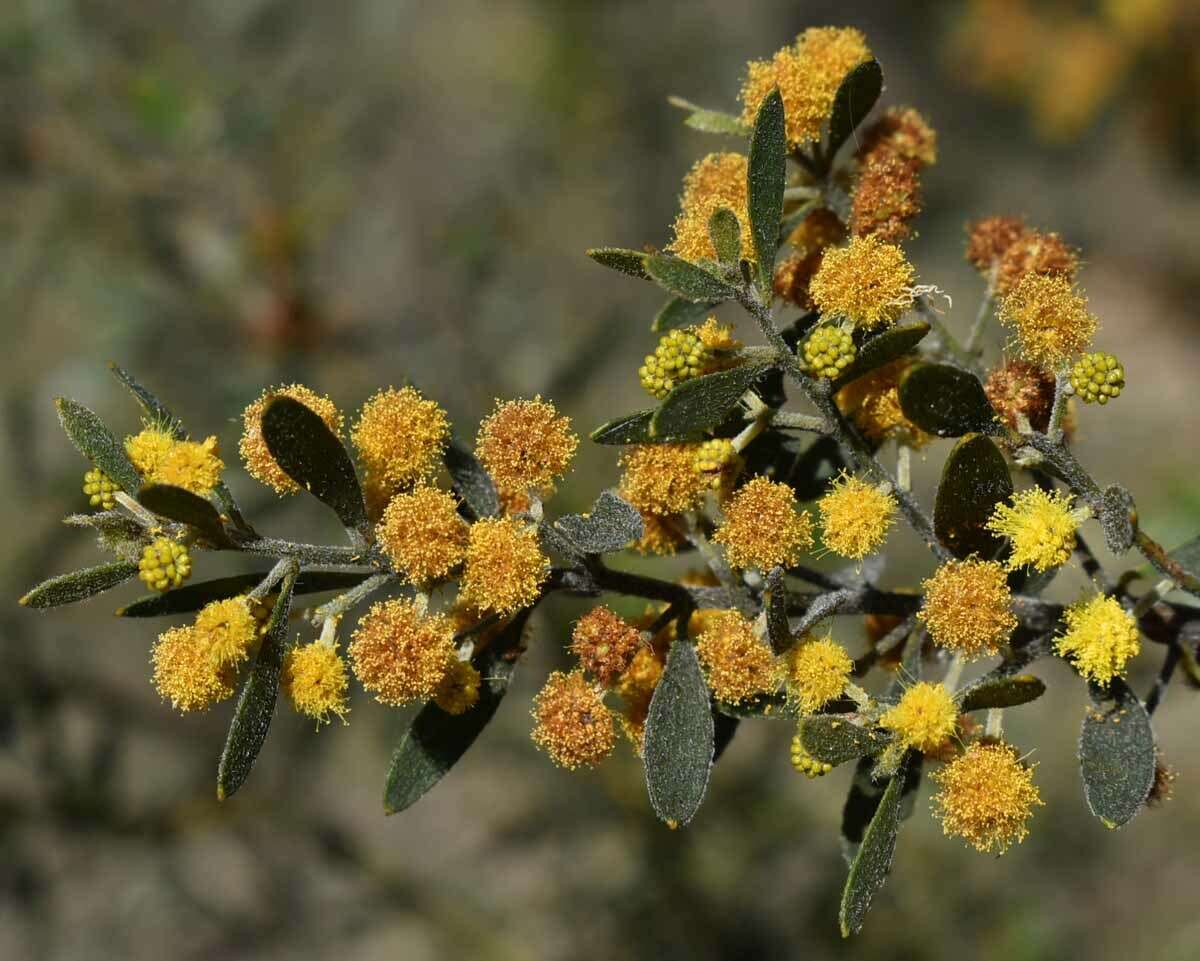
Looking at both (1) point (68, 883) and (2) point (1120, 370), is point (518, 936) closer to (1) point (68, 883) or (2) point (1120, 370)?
(1) point (68, 883)

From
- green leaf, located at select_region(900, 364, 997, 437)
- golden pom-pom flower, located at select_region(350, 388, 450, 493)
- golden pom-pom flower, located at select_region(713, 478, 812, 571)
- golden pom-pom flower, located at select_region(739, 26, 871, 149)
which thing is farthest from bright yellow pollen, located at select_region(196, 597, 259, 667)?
golden pom-pom flower, located at select_region(739, 26, 871, 149)

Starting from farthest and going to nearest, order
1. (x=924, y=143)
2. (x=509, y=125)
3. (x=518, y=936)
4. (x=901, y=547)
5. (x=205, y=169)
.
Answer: (x=509, y=125), (x=901, y=547), (x=518, y=936), (x=205, y=169), (x=924, y=143)

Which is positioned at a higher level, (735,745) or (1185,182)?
(1185,182)

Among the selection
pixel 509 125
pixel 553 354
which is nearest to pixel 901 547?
pixel 553 354

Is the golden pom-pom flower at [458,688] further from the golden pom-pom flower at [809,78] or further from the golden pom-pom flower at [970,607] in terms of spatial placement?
the golden pom-pom flower at [809,78]

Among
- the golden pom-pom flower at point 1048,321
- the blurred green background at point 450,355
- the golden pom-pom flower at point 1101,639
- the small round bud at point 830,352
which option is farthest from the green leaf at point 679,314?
the blurred green background at point 450,355

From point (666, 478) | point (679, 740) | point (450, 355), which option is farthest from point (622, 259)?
point (450, 355)
